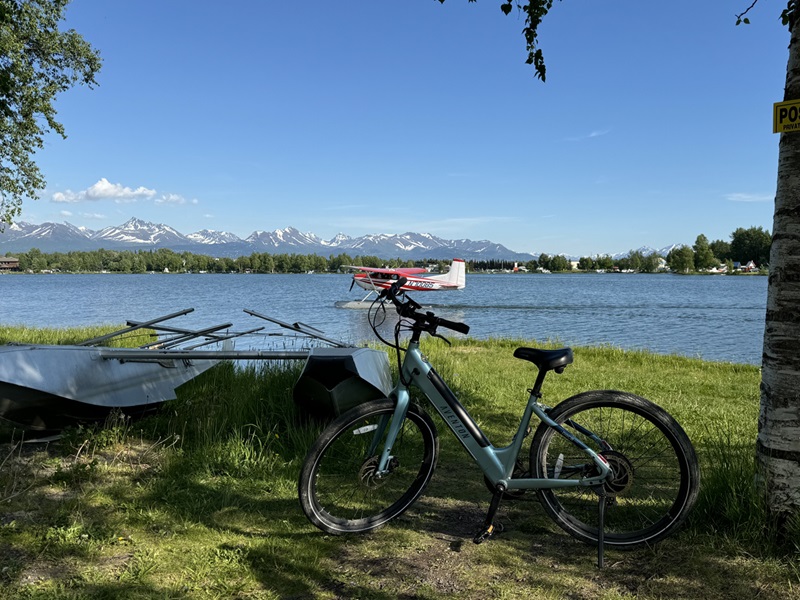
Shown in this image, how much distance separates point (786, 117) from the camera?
320 centimetres

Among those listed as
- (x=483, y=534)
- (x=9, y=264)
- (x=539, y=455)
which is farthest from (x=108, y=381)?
(x=9, y=264)

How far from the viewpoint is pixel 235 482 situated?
440 cm

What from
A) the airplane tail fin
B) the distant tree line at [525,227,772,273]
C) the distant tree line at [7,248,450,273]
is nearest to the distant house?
the distant tree line at [7,248,450,273]

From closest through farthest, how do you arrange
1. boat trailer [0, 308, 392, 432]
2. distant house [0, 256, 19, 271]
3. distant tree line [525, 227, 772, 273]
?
boat trailer [0, 308, 392, 432], distant tree line [525, 227, 772, 273], distant house [0, 256, 19, 271]

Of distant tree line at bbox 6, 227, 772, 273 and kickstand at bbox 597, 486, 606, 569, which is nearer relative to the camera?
kickstand at bbox 597, 486, 606, 569

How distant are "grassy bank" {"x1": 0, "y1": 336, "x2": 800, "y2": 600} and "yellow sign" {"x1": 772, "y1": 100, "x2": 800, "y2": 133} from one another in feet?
6.80

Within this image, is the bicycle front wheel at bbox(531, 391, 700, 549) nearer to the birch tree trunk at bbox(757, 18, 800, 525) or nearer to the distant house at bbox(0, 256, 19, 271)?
the birch tree trunk at bbox(757, 18, 800, 525)

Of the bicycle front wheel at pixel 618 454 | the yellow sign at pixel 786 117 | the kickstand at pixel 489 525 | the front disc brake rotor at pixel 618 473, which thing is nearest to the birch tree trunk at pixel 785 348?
the yellow sign at pixel 786 117

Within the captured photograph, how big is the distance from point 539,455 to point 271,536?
1.77 m

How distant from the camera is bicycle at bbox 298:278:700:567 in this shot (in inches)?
130

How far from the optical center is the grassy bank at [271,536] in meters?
2.94

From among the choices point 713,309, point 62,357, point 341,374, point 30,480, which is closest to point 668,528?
point 341,374

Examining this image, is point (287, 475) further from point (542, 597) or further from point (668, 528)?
point (668, 528)

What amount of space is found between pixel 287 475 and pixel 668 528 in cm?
279
